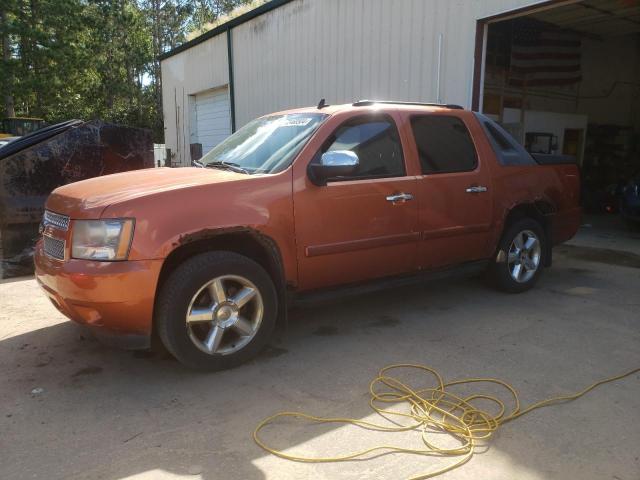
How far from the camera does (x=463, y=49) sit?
7664 mm

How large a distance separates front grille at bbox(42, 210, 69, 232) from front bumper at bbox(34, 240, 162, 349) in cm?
25

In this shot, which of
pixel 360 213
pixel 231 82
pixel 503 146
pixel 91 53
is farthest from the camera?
pixel 91 53

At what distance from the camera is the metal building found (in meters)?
7.75

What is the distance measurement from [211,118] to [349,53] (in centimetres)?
682

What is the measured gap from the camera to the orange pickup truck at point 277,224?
317cm

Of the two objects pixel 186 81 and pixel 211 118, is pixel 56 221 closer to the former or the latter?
pixel 211 118

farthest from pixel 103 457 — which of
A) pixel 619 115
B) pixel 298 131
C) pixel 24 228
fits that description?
pixel 619 115

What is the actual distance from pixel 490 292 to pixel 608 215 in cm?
781

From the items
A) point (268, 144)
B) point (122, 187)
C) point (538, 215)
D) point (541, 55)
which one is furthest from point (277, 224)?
point (541, 55)

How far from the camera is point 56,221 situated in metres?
3.49

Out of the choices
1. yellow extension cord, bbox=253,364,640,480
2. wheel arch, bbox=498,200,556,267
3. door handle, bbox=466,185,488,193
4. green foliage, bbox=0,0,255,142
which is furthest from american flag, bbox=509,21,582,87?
green foliage, bbox=0,0,255,142

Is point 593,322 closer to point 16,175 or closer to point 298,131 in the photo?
point 298,131

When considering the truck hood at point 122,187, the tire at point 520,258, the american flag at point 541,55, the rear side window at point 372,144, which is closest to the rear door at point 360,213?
the rear side window at point 372,144

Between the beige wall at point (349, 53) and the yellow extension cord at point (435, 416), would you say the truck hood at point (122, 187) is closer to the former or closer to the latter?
the yellow extension cord at point (435, 416)
